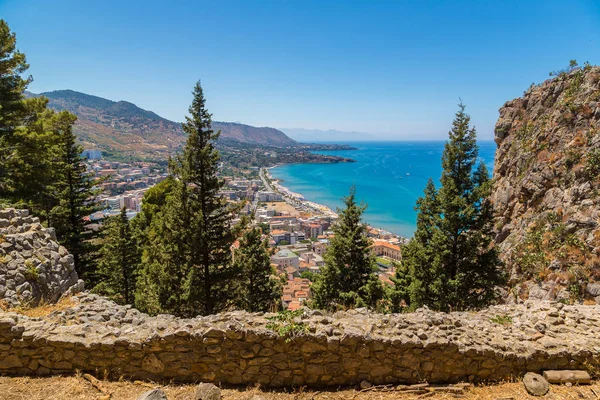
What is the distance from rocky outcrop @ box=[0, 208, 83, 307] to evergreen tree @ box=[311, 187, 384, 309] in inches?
375

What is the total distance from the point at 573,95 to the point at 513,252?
906 centimetres

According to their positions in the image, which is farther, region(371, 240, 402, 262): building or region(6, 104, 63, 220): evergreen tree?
region(371, 240, 402, 262): building

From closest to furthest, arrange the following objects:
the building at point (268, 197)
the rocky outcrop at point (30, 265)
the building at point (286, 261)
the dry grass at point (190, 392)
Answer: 1. the dry grass at point (190, 392)
2. the rocky outcrop at point (30, 265)
3. the building at point (286, 261)
4. the building at point (268, 197)

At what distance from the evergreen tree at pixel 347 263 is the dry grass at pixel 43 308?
9713 millimetres

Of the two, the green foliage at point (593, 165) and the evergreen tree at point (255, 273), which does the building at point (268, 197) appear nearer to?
the evergreen tree at point (255, 273)

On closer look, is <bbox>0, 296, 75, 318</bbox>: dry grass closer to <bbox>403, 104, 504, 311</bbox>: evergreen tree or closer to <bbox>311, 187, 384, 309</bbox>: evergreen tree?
<bbox>311, 187, 384, 309</bbox>: evergreen tree

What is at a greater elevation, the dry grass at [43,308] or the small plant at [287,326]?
the small plant at [287,326]

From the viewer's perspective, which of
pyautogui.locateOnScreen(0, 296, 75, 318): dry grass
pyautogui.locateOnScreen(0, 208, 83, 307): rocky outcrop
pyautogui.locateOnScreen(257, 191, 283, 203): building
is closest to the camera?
pyautogui.locateOnScreen(0, 296, 75, 318): dry grass

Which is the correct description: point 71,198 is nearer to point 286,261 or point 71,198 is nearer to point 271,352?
point 271,352

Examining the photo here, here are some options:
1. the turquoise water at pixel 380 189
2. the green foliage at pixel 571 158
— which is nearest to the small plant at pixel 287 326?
the green foliage at pixel 571 158

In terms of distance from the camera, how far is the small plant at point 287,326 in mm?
5285

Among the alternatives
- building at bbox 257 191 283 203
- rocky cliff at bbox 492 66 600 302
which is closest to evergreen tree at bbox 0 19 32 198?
rocky cliff at bbox 492 66 600 302

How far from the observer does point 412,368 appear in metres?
5.43

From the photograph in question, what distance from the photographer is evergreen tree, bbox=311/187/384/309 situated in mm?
13984
